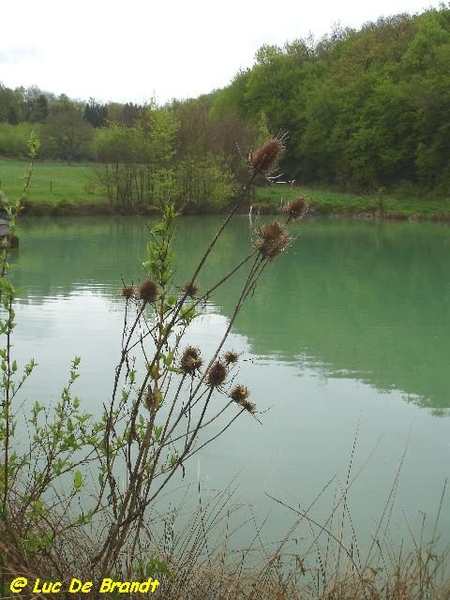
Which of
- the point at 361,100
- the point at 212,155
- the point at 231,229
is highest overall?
the point at 361,100

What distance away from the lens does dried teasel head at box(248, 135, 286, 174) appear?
1.97 m

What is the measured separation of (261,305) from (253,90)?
1510 inches

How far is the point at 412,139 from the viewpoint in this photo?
1598 inches

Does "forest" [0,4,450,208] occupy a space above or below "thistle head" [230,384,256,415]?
above

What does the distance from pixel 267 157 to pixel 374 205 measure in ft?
117

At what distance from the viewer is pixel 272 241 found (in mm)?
2051

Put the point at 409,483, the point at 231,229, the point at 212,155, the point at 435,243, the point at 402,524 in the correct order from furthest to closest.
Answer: the point at 212,155 → the point at 231,229 → the point at 435,243 → the point at 409,483 → the point at 402,524

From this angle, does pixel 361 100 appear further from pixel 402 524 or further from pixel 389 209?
pixel 402 524

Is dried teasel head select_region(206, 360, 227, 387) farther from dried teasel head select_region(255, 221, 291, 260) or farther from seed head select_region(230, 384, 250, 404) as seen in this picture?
dried teasel head select_region(255, 221, 291, 260)

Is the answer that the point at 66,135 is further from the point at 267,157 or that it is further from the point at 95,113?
the point at 267,157

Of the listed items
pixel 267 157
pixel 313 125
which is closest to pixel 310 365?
pixel 267 157

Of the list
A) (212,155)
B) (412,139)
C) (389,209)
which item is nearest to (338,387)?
(212,155)

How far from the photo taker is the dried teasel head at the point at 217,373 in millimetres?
2146

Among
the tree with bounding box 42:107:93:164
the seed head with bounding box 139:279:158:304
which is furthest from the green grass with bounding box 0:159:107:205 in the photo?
the seed head with bounding box 139:279:158:304
